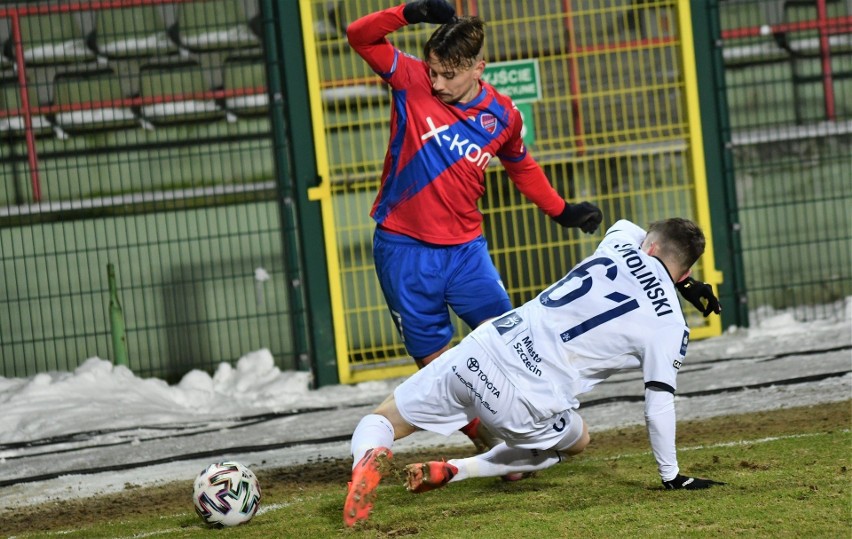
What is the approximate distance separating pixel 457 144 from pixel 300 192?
4.52 m

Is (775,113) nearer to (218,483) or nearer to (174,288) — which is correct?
(174,288)

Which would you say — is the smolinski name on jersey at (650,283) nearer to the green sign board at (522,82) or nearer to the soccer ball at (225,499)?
the soccer ball at (225,499)

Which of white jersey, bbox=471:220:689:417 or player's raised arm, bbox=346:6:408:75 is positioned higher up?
player's raised arm, bbox=346:6:408:75

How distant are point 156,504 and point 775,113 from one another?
685cm

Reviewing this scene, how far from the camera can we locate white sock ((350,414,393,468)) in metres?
4.40

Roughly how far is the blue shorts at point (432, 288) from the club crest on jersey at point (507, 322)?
795mm

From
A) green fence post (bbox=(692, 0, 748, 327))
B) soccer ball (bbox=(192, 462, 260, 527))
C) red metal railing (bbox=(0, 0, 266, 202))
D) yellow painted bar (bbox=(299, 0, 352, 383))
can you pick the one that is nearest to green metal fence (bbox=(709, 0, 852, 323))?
green fence post (bbox=(692, 0, 748, 327))

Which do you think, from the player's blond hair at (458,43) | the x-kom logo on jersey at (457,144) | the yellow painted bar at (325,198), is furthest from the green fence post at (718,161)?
the player's blond hair at (458,43)

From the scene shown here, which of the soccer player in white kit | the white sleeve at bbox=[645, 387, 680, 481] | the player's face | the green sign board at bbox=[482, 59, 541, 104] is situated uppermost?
the green sign board at bbox=[482, 59, 541, 104]

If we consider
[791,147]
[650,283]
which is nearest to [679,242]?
[650,283]

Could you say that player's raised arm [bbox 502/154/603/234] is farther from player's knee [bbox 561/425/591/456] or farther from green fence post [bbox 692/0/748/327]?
green fence post [bbox 692/0/748/327]

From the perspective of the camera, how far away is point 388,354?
991cm

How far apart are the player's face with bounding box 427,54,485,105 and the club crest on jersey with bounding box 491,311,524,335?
1.17m

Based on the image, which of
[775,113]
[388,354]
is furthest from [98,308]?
[775,113]
